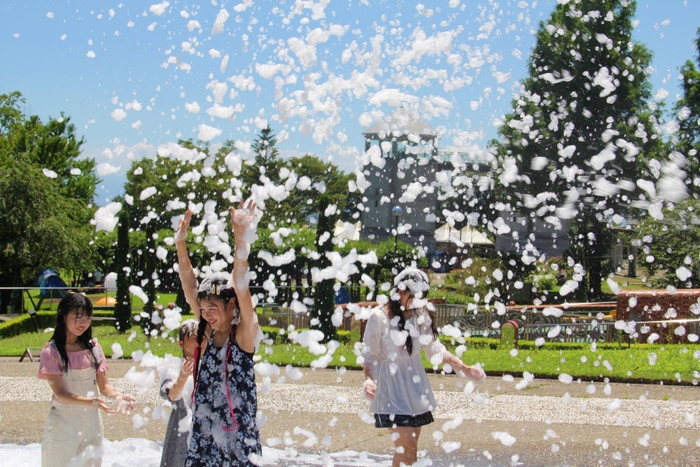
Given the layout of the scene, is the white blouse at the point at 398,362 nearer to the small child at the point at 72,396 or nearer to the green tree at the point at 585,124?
the small child at the point at 72,396

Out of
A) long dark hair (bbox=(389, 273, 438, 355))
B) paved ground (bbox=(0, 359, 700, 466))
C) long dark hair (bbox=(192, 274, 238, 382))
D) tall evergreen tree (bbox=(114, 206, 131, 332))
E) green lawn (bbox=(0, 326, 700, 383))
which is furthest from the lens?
tall evergreen tree (bbox=(114, 206, 131, 332))

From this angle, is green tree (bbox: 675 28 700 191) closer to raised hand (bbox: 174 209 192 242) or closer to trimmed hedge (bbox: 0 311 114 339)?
trimmed hedge (bbox: 0 311 114 339)

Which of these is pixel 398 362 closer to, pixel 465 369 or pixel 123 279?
pixel 465 369

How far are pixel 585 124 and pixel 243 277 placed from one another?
26300 mm

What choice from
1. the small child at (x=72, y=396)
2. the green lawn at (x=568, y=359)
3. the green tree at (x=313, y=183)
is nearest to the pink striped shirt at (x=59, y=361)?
the small child at (x=72, y=396)

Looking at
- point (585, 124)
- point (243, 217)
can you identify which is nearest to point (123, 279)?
point (585, 124)

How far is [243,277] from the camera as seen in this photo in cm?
363

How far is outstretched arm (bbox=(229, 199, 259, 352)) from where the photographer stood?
142 inches

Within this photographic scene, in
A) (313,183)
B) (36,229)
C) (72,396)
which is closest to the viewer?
(72,396)

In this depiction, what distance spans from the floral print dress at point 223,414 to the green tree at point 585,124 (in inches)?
940

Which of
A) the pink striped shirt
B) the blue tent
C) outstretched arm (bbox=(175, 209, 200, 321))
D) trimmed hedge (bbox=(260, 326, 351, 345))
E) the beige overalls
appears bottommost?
trimmed hedge (bbox=(260, 326, 351, 345))

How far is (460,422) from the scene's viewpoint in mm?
7781

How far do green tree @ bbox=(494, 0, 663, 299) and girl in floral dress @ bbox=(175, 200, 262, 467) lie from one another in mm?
23846

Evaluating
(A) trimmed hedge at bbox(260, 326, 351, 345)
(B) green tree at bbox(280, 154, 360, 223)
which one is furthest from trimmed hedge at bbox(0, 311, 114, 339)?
(B) green tree at bbox(280, 154, 360, 223)
